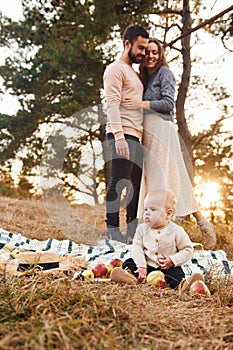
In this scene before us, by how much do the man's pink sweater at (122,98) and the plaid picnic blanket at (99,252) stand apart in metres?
0.78

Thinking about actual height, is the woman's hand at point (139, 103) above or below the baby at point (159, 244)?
above

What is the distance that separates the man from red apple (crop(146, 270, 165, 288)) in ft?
3.97

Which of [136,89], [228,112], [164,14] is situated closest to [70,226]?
[136,89]

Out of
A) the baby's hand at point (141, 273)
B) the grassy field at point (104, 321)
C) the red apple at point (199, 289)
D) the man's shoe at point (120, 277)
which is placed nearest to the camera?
the grassy field at point (104, 321)

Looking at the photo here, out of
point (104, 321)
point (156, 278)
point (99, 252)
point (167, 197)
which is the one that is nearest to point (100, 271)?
point (156, 278)

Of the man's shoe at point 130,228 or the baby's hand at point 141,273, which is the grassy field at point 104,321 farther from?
the man's shoe at point 130,228

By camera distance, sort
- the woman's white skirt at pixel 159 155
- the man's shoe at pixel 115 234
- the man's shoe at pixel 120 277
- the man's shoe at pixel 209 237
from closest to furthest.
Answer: the man's shoe at pixel 120 277 < the woman's white skirt at pixel 159 155 < the man's shoe at pixel 115 234 < the man's shoe at pixel 209 237

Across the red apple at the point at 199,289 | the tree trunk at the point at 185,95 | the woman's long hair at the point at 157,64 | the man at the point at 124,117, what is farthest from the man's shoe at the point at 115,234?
the tree trunk at the point at 185,95

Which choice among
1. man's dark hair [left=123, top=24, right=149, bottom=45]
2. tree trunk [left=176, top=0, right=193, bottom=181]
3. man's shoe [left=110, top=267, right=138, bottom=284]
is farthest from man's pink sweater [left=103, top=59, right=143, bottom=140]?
tree trunk [left=176, top=0, right=193, bottom=181]

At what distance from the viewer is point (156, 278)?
6.25ft

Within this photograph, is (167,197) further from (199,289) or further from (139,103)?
(139,103)

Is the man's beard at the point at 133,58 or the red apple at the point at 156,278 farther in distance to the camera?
the man's beard at the point at 133,58

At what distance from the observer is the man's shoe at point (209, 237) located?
3.51 m

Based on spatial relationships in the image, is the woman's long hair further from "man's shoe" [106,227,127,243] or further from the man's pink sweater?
"man's shoe" [106,227,127,243]
